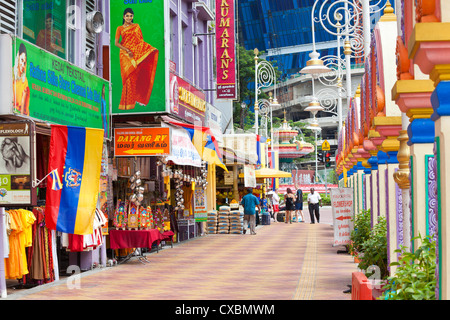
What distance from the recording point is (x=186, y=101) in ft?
63.5

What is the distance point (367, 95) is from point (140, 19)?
737 centimetres

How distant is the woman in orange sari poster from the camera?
55.9ft

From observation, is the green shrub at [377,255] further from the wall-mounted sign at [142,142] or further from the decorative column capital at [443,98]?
the wall-mounted sign at [142,142]

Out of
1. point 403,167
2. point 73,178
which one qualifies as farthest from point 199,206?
point 403,167

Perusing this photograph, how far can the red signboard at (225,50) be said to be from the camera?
25.8 meters

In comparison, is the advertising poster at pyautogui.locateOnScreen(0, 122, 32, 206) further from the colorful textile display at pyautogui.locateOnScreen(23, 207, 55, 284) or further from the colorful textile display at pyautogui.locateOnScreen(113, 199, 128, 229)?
the colorful textile display at pyautogui.locateOnScreen(113, 199, 128, 229)

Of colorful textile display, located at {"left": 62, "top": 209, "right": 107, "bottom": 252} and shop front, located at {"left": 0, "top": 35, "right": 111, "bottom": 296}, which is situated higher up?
shop front, located at {"left": 0, "top": 35, "right": 111, "bottom": 296}

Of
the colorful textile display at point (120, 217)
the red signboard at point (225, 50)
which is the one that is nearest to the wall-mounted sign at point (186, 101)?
the colorful textile display at point (120, 217)

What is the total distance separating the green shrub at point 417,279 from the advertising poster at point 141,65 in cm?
1131

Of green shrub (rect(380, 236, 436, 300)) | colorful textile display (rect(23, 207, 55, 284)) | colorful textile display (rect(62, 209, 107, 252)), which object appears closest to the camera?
green shrub (rect(380, 236, 436, 300))

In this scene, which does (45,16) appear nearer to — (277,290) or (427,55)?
(277,290)

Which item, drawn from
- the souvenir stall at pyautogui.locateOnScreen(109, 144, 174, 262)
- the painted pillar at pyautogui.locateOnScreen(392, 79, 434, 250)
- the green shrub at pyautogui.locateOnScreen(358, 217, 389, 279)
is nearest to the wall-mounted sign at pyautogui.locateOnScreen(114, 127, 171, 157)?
the souvenir stall at pyautogui.locateOnScreen(109, 144, 174, 262)

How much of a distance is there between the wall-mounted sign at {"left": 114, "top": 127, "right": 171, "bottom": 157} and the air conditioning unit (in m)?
2.36

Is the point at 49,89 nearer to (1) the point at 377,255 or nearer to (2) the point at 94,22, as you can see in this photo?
(2) the point at 94,22
